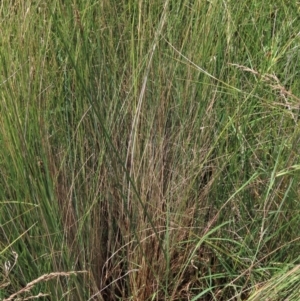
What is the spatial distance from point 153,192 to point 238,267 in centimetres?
26

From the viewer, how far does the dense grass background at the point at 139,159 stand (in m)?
1.44

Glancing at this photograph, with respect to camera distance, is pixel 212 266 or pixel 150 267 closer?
Answer: pixel 150 267

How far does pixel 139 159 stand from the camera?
62.2 inches

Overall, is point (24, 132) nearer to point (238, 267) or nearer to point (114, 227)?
point (114, 227)

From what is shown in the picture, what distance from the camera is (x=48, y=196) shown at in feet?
4.68

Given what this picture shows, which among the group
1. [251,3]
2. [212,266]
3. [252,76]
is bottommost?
[212,266]

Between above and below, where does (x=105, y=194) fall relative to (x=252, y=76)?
below

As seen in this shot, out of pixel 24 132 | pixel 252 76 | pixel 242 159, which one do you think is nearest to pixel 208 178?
pixel 242 159

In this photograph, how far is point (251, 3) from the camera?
6.42ft

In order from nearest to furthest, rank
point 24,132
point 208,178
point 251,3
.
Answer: point 24,132 < point 208,178 < point 251,3

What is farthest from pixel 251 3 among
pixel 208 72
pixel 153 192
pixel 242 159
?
pixel 153 192

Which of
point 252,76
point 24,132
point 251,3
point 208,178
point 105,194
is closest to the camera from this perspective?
point 24,132

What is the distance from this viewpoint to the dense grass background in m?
1.44

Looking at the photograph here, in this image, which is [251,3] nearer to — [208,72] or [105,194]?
[208,72]
